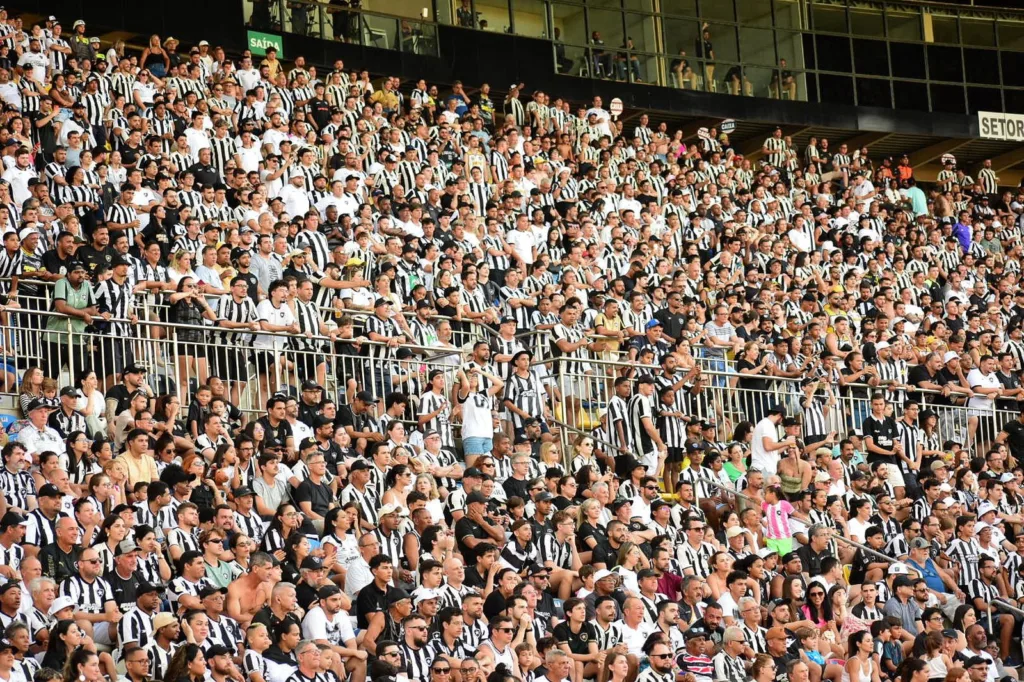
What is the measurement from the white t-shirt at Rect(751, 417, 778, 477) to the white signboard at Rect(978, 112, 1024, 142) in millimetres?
16198

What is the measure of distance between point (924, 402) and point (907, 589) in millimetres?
4779

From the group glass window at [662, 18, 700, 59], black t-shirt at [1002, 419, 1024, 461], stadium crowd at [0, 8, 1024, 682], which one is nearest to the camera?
stadium crowd at [0, 8, 1024, 682]

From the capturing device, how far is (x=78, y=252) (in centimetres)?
1505

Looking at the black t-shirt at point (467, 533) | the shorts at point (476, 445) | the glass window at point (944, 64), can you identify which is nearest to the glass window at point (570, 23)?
the glass window at point (944, 64)

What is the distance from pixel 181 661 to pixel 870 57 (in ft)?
78.1

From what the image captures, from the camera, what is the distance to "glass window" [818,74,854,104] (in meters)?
30.3

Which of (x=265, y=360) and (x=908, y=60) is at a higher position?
(x=908, y=60)

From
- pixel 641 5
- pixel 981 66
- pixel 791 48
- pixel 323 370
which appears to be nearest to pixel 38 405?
pixel 323 370

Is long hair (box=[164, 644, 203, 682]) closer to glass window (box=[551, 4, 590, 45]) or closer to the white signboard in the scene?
glass window (box=[551, 4, 590, 45])

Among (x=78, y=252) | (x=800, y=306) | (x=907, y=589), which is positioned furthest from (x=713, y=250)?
(x=78, y=252)

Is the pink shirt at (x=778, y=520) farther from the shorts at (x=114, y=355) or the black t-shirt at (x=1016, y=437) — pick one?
the shorts at (x=114, y=355)

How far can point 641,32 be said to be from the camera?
29.0 metres

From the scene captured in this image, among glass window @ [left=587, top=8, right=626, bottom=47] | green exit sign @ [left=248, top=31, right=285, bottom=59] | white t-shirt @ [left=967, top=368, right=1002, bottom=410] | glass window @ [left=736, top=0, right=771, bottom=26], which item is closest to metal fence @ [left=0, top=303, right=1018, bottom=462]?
Result: white t-shirt @ [left=967, top=368, right=1002, bottom=410]

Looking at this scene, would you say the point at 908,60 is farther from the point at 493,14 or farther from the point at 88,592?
the point at 88,592
